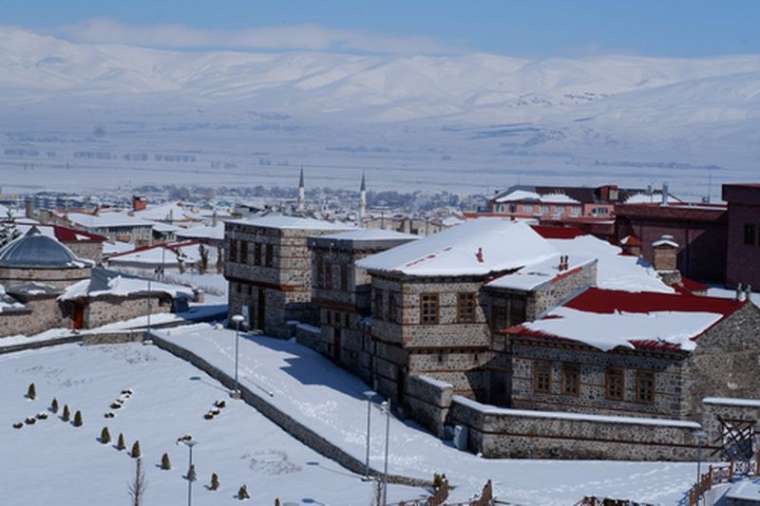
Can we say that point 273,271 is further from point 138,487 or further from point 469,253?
point 138,487

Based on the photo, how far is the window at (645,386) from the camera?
37.1 meters

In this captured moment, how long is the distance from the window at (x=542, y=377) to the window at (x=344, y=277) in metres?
9.87

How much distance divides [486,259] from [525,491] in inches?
418

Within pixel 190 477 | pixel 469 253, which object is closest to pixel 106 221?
pixel 469 253

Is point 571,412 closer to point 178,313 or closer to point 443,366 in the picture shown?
point 443,366

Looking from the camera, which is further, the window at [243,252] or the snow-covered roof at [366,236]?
the window at [243,252]

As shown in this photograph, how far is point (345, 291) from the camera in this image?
4684cm

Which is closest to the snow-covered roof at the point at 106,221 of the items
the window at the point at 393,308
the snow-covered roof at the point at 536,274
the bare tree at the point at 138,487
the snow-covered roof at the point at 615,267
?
the snow-covered roof at the point at 615,267

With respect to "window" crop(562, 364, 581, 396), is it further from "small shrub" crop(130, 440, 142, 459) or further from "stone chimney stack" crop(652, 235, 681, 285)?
"stone chimney stack" crop(652, 235, 681, 285)

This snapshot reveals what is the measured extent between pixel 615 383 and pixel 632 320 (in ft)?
6.79

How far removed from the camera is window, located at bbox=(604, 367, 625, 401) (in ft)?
123

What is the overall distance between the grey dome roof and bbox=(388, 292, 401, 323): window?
20.0 meters

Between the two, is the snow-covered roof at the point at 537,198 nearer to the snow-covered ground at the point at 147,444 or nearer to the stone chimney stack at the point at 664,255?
the stone chimney stack at the point at 664,255

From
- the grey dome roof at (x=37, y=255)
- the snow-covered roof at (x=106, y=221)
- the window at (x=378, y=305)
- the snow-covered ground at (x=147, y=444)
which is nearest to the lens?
the snow-covered ground at (x=147, y=444)
